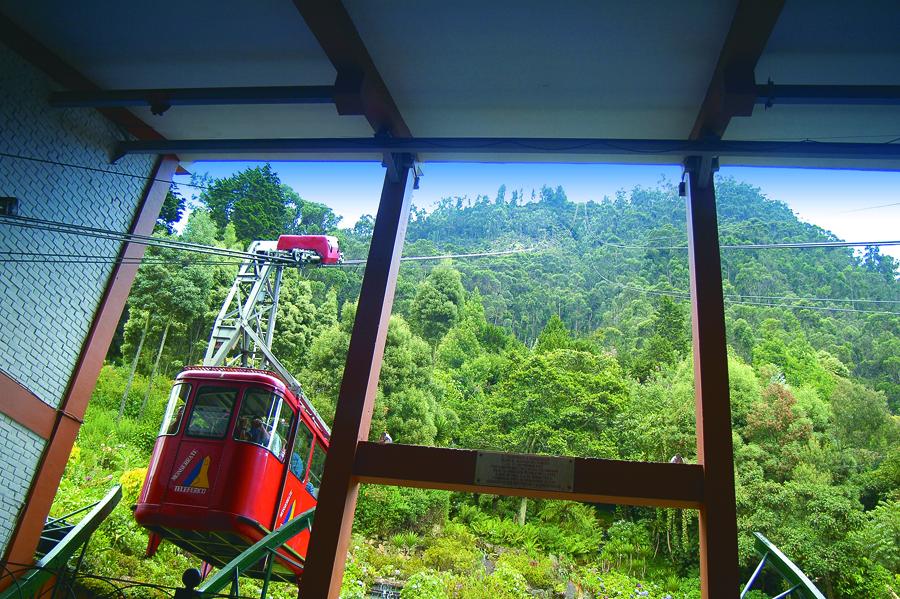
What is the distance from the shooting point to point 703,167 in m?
4.57

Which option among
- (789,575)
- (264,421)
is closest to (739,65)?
(789,575)

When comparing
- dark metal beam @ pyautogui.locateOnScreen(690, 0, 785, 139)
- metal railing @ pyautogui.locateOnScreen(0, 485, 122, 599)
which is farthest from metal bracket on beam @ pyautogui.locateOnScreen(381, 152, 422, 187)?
metal railing @ pyautogui.locateOnScreen(0, 485, 122, 599)

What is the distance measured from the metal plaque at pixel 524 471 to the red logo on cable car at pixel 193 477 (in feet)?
9.76

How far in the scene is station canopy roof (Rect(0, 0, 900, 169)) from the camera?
3.98m

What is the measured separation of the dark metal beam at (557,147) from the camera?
14.4 feet

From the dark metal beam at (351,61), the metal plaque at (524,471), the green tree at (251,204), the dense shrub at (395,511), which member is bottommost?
the dense shrub at (395,511)

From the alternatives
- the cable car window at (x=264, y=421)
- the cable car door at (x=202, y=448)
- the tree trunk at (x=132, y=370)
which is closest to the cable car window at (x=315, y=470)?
the cable car window at (x=264, y=421)

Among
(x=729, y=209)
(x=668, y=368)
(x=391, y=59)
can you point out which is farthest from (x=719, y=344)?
(x=729, y=209)

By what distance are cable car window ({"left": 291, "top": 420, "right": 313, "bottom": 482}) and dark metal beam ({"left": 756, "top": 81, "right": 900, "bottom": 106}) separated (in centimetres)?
528

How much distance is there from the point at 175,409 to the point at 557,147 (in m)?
4.65

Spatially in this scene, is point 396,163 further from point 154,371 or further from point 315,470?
point 154,371

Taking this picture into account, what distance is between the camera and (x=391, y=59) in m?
4.58

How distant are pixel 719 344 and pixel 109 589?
10.1 m

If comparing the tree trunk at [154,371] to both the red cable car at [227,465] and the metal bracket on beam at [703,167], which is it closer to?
the red cable car at [227,465]
